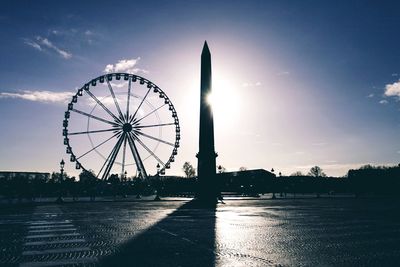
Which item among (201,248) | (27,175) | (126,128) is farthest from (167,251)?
(27,175)

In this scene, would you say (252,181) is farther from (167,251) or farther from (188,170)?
(167,251)

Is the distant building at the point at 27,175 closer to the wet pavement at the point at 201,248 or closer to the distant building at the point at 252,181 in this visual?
the distant building at the point at 252,181

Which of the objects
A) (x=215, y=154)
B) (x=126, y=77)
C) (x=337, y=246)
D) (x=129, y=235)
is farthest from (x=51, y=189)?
(x=337, y=246)

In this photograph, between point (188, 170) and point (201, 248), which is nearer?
point (201, 248)

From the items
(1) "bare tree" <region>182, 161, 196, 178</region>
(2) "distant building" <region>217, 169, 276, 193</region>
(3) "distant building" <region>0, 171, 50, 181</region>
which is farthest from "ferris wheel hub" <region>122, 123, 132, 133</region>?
(1) "bare tree" <region>182, 161, 196, 178</region>

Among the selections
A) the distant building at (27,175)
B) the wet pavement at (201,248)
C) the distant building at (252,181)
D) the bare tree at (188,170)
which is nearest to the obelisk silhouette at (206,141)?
the wet pavement at (201,248)

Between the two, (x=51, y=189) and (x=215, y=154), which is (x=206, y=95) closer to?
(x=215, y=154)

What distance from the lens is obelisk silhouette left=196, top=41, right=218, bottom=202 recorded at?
1484 inches

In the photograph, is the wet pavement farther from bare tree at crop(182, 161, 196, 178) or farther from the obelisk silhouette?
bare tree at crop(182, 161, 196, 178)

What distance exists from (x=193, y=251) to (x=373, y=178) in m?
97.6

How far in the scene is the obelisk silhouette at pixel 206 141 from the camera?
3769cm

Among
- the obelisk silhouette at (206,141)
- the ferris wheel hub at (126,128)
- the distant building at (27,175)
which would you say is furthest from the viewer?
the distant building at (27,175)

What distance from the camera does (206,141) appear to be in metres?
37.7

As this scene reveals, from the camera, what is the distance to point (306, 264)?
7039mm
